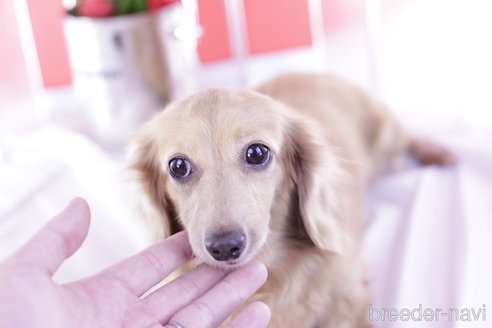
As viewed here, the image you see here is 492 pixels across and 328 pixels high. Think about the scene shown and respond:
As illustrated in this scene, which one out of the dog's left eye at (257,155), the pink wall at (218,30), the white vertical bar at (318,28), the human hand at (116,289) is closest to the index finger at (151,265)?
the human hand at (116,289)

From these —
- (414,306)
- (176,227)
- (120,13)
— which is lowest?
(414,306)

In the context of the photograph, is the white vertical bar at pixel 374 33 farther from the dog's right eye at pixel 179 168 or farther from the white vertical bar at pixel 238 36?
the dog's right eye at pixel 179 168

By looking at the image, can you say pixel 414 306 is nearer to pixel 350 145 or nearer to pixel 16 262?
pixel 350 145

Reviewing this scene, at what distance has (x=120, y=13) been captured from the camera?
2436 mm

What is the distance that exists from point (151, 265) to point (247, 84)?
183 cm

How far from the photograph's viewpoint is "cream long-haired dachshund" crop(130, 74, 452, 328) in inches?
45.0

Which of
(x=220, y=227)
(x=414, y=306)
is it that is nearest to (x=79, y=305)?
(x=220, y=227)

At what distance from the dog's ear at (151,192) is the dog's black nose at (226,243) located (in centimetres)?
29

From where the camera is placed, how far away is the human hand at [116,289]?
938 mm

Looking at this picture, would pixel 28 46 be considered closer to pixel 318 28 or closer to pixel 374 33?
pixel 318 28

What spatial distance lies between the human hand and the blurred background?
0.29 metres

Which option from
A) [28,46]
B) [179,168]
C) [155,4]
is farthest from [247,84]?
[179,168]

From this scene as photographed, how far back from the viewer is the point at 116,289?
1.13m

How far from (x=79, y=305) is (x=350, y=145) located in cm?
105
